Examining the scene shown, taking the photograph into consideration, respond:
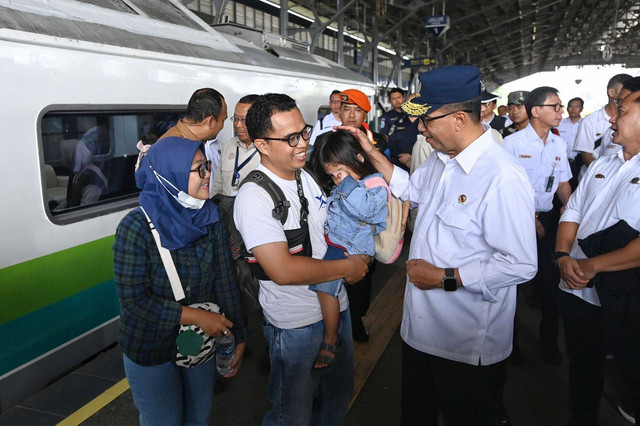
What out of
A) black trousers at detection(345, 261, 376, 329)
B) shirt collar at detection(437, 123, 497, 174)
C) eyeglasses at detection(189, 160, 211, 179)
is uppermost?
shirt collar at detection(437, 123, 497, 174)

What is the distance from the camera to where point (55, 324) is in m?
3.00

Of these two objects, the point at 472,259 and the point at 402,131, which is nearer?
the point at 472,259

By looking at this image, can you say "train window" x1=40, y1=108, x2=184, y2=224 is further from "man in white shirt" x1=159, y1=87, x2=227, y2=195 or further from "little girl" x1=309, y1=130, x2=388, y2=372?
"little girl" x1=309, y1=130, x2=388, y2=372

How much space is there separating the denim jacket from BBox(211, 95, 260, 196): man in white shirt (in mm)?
1697

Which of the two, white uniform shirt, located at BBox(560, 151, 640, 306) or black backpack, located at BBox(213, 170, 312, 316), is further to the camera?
white uniform shirt, located at BBox(560, 151, 640, 306)

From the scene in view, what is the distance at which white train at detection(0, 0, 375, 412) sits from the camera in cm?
270

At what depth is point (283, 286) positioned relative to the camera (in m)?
2.04

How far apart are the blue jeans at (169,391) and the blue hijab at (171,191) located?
51 cm

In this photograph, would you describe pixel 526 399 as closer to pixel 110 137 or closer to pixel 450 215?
pixel 450 215

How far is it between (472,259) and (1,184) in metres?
2.37

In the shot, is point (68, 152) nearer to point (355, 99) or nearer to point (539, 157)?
point (355, 99)

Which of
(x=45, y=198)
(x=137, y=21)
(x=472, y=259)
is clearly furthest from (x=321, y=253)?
(x=137, y=21)

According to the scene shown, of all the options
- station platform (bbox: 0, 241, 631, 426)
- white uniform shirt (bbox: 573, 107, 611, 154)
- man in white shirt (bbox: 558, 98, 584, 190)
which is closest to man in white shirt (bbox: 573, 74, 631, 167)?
white uniform shirt (bbox: 573, 107, 611, 154)

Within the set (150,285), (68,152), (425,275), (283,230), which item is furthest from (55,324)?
(425,275)
